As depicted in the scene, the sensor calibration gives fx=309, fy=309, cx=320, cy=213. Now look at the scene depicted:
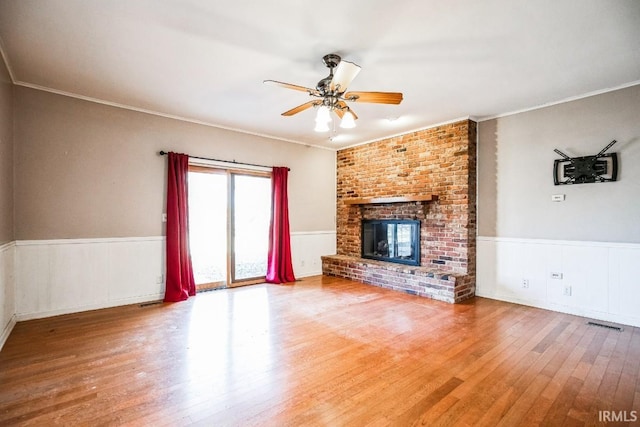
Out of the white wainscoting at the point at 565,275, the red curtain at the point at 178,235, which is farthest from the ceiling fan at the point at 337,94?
the white wainscoting at the point at 565,275

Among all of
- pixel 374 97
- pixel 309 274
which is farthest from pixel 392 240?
pixel 374 97

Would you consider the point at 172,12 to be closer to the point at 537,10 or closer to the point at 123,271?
the point at 537,10

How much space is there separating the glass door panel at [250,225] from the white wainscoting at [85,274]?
1.19 metres

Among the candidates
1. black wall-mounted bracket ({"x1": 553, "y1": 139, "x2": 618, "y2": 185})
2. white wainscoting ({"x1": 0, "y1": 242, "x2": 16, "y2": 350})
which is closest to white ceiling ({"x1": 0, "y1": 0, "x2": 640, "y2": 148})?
black wall-mounted bracket ({"x1": 553, "y1": 139, "x2": 618, "y2": 185})

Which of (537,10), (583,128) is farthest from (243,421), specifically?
(583,128)

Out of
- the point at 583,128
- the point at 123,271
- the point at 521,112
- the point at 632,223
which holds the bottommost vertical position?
the point at 123,271

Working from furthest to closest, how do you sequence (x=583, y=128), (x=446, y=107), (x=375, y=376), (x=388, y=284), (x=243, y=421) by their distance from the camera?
(x=388, y=284) < (x=446, y=107) < (x=583, y=128) < (x=375, y=376) < (x=243, y=421)

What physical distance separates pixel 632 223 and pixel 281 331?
3939 millimetres

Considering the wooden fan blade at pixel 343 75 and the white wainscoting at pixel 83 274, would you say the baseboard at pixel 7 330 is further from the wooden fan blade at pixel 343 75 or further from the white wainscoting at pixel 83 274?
the wooden fan blade at pixel 343 75

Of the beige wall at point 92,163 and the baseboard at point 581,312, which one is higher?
the beige wall at point 92,163

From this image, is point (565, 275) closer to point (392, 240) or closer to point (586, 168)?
point (586, 168)

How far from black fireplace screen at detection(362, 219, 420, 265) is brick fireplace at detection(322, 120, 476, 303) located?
0.10 meters

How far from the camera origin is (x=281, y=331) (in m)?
3.15

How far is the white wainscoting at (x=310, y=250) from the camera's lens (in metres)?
5.87
